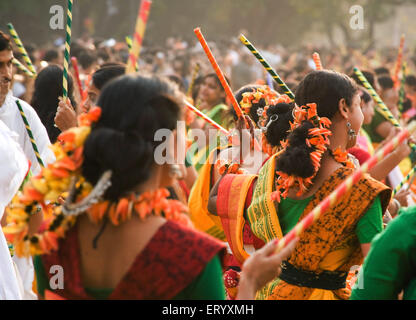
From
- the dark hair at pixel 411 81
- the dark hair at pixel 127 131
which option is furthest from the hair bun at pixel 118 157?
the dark hair at pixel 411 81

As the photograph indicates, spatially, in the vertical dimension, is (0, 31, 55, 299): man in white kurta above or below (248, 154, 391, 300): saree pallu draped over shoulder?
above

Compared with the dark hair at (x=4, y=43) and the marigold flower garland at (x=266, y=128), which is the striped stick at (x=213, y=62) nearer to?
the marigold flower garland at (x=266, y=128)

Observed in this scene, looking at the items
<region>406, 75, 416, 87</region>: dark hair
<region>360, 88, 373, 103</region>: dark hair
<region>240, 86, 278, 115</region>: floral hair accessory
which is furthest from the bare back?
<region>406, 75, 416, 87</region>: dark hair

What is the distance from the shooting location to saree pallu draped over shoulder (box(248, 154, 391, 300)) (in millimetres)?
2965

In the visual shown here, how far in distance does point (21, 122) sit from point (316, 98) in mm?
2174

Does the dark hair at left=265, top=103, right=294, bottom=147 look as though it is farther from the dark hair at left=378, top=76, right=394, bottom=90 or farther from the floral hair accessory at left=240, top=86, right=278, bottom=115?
the dark hair at left=378, top=76, right=394, bottom=90

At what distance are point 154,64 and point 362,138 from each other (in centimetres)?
1098

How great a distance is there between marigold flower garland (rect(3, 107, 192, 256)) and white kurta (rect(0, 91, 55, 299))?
78.9 inches

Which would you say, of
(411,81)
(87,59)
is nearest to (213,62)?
(87,59)

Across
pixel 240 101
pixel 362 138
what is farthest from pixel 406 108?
pixel 240 101

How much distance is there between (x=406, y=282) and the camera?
7.49ft

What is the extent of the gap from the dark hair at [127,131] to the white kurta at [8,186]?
1145mm

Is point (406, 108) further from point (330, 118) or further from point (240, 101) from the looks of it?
point (330, 118)

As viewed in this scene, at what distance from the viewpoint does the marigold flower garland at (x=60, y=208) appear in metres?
2.13
